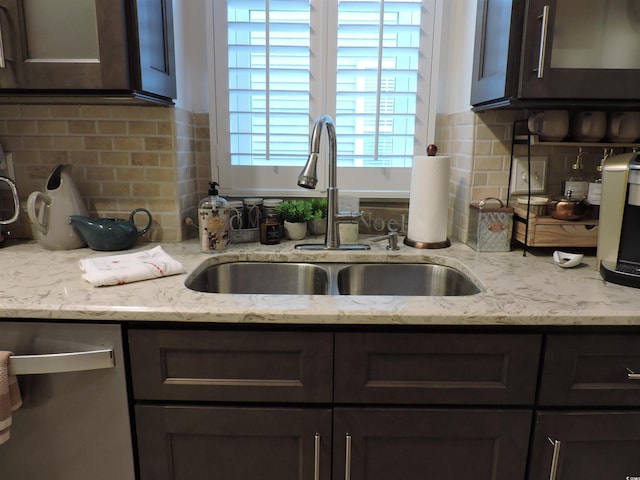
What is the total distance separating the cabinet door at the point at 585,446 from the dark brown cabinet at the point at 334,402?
0.15ft

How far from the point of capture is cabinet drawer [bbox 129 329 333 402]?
1.08 metres

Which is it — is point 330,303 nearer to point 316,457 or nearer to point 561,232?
point 316,457

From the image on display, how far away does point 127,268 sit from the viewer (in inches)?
50.4

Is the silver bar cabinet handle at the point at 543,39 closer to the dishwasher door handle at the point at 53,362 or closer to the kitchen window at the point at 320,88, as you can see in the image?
the kitchen window at the point at 320,88

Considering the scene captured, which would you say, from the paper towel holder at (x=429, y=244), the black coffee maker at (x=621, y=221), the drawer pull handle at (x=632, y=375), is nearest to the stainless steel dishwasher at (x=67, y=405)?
the paper towel holder at (x=429, y=244)

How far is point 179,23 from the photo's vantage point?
5.52ft

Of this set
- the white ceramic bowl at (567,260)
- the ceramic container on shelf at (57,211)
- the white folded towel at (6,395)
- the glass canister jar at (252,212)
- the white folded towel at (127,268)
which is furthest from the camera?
the glass canister jar at (252,212)

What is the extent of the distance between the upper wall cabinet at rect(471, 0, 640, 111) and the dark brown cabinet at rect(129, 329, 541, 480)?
72 centimetres

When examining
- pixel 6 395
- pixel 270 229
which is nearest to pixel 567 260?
pixel 270 229

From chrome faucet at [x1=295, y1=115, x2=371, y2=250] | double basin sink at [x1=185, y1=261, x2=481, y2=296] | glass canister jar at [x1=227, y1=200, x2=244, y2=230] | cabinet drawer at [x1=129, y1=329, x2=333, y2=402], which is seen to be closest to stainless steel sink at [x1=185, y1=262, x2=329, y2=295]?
double basin sink at [x1=185, y1=261, x2=481, y2=296]

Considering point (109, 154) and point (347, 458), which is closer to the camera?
point (347, 458)

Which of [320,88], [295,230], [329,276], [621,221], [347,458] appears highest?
[320,88]

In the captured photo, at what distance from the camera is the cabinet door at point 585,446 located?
44.0 inches

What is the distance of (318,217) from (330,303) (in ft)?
2.43
